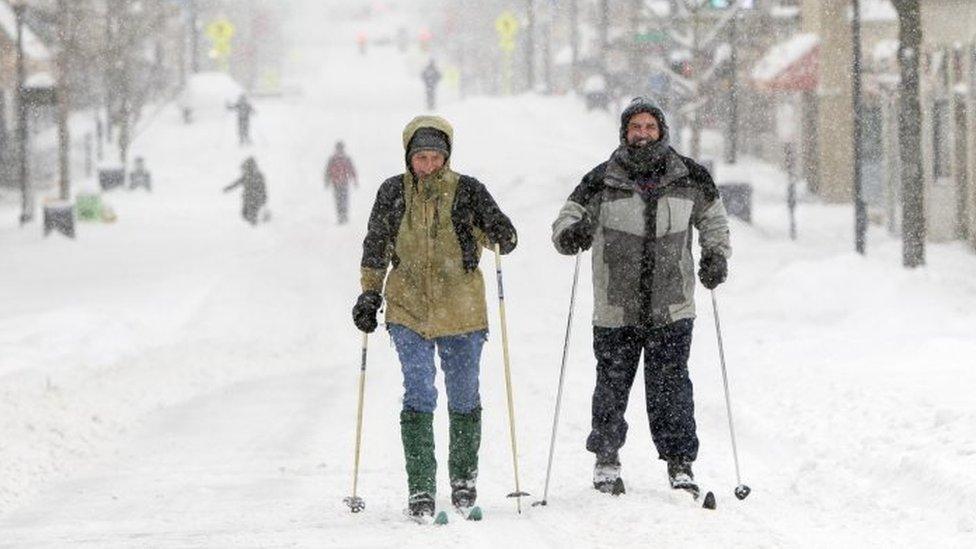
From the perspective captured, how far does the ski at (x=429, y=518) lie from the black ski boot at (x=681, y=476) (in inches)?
45.0

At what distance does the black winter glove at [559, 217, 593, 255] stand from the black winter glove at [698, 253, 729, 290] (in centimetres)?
52

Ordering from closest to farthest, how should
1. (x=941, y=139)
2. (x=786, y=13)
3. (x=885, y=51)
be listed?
(x=941, y=139)
(x=885, y=51)
(x=786, y=13)

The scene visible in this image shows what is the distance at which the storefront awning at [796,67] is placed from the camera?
36375 millimetres

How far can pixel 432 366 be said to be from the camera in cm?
756

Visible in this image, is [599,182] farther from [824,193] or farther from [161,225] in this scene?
[824,193]

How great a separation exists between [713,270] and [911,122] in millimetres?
11435

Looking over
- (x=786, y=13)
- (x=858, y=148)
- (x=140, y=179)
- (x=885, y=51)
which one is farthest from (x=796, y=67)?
(x=858, y=148)

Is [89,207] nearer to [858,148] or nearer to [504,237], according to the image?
[858,148]

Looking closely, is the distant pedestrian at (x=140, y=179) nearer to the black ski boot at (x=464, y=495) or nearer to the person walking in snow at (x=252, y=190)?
the person walking in snow at (x=252, y=190)

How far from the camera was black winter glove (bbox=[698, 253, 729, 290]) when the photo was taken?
754 centimetres

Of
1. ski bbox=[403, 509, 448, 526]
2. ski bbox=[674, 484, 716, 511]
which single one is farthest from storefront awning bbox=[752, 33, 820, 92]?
ski bbox=[403, 509, 448, 526]

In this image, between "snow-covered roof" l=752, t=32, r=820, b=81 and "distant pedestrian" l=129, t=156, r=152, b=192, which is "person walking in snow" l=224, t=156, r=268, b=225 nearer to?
"distant pedestrian" l=129, t=156, r=152, b=192

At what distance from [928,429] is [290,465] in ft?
11.4

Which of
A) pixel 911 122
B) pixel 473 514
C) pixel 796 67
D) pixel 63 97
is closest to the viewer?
pixel 473 514
